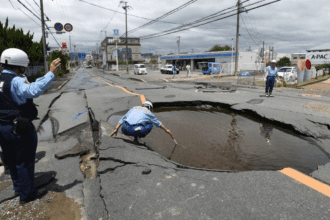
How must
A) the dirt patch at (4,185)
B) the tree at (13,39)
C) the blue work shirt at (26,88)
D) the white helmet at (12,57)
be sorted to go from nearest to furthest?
1. the blue work shirt at (26,88)
2. the white helmet at (12,57)
3. the dirt patch at (4,185)
4. the tree at (13,39)

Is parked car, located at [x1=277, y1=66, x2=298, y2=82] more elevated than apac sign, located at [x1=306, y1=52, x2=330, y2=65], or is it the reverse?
apac sign, located at [x1=306, y1=52, x2=330, y2=65]

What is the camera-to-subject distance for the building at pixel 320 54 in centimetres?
4150

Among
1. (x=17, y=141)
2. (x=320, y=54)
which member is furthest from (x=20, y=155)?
(x=320, y=54)

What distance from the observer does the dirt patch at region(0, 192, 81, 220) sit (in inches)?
89.3

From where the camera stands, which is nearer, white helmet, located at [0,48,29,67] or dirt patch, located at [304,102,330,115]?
white helmet, located at [0,48,29,67]

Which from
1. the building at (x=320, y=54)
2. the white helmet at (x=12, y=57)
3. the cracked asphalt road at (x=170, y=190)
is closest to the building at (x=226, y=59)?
the building at (x=320, y=54)

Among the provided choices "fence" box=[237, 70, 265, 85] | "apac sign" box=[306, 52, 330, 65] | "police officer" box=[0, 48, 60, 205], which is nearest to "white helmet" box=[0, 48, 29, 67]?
"police officer" box=[0, 48, 60, 205]

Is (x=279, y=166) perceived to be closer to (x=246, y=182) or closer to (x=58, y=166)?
(x=246, y=182)

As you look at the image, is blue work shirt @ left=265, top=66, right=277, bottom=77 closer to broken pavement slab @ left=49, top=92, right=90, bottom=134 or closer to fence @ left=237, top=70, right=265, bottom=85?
fence @ left=237, top=70, right=265, bottom=85

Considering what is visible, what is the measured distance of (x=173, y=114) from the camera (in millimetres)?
7656

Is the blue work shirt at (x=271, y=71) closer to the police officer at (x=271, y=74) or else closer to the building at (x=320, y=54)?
the police officer at (x=271, y=74)

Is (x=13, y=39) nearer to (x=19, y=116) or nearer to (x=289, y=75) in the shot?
(x=19, y=116)

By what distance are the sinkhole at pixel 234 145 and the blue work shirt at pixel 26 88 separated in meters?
2.71

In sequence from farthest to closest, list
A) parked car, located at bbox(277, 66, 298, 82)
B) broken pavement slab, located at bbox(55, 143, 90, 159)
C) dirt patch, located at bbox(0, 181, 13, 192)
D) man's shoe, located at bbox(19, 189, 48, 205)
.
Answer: parked car, located at bbox(277, 66, 298, 82), broken pavement slab, located at bbox(55, 143, 90, 159), dirt patch, located at bbox(0, 181, 13, 192), man's shoe, located at bbox(19, 189, 48, 205)
